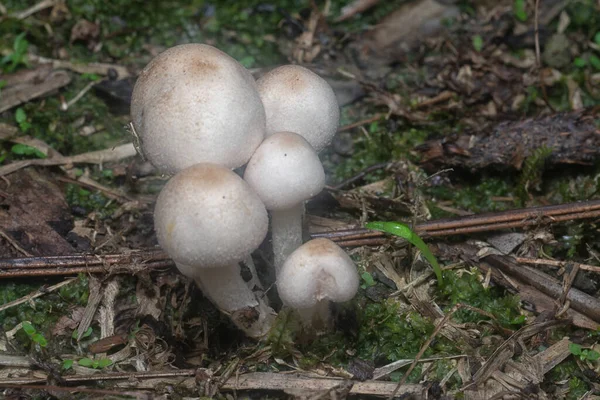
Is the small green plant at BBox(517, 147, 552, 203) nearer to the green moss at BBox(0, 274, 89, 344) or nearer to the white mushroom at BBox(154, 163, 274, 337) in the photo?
the white mushroom at BBox(154, 163, 274, 337)

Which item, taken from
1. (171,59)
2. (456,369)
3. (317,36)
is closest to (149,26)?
(317,36)

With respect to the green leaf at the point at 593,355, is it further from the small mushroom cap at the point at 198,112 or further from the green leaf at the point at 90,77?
the green leaf at the point at 90,77

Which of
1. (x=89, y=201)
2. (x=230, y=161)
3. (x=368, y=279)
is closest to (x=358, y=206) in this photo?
(x=368, y=279)

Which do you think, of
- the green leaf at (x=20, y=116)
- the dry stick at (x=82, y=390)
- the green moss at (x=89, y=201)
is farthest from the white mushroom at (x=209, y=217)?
the green leaf at (x=20, y=116)

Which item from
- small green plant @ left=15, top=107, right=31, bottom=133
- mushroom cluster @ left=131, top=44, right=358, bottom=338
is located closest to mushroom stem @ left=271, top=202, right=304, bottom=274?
mushroom cluster @ left=131, top=44, right=358, bottom=338

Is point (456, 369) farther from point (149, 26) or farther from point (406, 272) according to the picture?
point (149, 26)
